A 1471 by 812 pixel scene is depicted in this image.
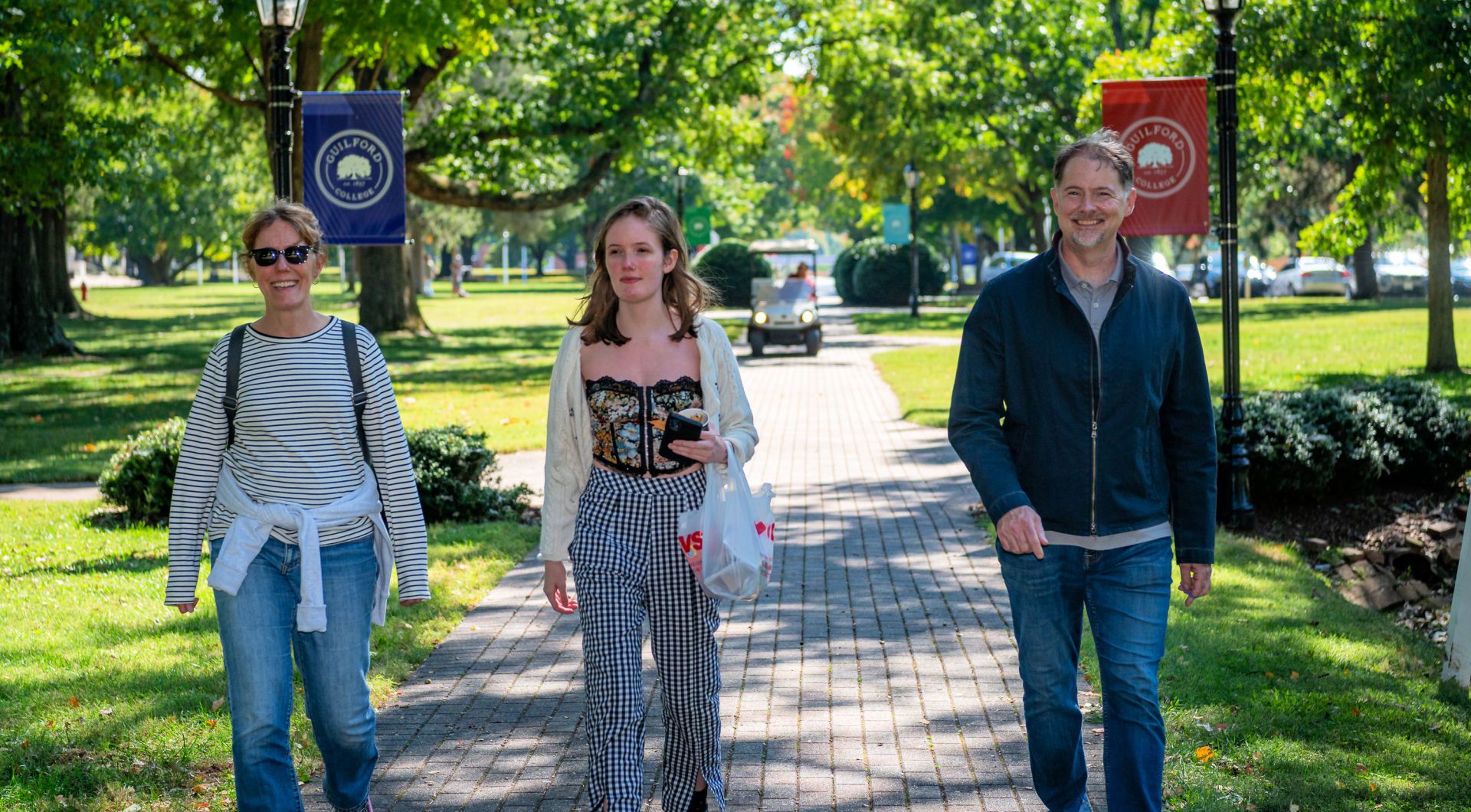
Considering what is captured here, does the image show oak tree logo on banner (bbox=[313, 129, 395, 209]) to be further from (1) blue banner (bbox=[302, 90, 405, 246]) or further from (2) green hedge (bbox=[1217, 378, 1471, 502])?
(2) green hedge (bbox=[1217, 378, 1471, 502])

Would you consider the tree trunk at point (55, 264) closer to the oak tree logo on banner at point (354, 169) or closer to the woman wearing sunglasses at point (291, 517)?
the oak tree logo on banner at point (354, 169)

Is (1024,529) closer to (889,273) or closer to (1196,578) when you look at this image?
(1196,578)

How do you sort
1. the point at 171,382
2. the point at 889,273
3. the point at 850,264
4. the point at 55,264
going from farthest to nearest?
1. the point at 850,264
2. the point at 889,273
3. the point at 55,264
4. the point at 171,382

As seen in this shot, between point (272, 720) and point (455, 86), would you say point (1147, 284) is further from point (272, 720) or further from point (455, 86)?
point (455, 86)

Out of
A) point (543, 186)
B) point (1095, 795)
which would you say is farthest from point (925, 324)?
point (1095, 795)

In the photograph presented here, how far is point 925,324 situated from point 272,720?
3281 centimetres

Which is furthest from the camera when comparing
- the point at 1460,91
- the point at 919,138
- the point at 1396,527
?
the point at 919,138

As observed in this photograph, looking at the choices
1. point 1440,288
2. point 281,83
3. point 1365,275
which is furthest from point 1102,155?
point 1365,275

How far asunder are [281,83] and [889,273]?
1745 inches

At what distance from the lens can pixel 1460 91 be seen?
46.7 feet

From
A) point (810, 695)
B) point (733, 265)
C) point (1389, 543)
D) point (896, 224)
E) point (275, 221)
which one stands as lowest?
point (1389, 543)

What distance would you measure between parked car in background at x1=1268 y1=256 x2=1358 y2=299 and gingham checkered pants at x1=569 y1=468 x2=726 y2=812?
4837cm

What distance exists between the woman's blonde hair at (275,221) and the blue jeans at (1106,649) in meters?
1.98

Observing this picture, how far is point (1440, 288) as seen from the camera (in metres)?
18.3
